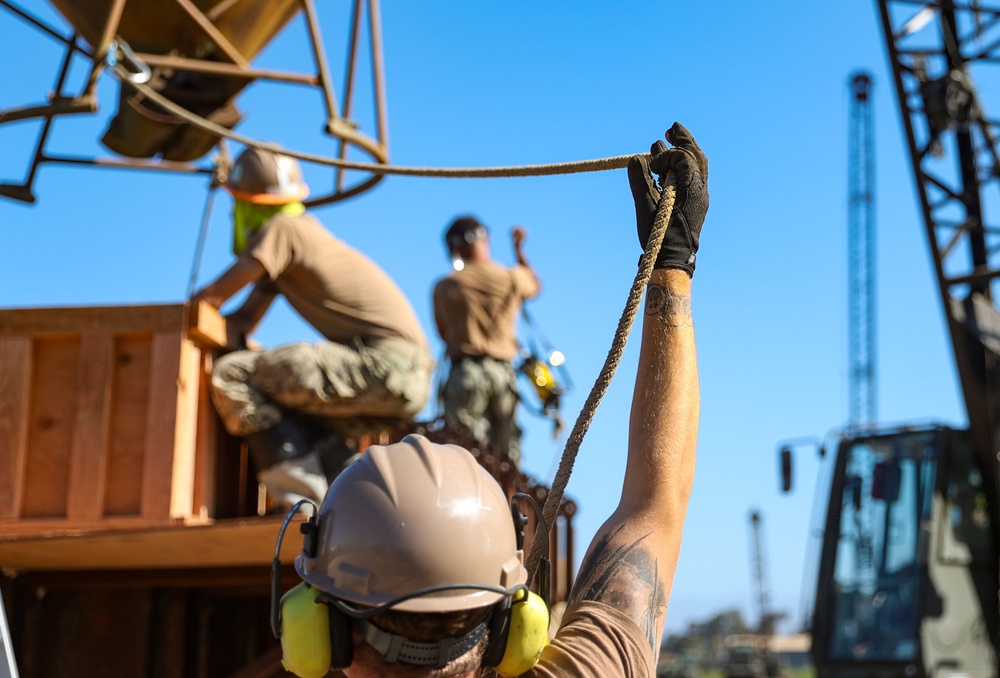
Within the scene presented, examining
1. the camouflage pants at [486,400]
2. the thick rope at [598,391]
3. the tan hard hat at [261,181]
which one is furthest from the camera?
the camouflage pants at [486,400]

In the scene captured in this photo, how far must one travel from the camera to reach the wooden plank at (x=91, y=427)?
15.4ft

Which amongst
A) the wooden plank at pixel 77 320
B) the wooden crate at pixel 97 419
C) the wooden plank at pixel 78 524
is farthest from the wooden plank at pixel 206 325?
the wooden plank at pixel 78 524

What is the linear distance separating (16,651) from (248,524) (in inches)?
60.8

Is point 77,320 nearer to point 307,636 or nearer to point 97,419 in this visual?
point 97,419

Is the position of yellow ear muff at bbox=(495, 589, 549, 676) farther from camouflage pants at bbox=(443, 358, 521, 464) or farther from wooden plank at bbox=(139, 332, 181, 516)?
camouflage pants at bbox=(443, 358, 521, 464)

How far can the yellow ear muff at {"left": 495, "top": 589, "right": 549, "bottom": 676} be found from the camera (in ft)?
6.53

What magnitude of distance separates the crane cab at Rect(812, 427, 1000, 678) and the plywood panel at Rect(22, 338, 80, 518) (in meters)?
8.09

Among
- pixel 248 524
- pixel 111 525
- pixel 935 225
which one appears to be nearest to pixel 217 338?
pixel 111 525

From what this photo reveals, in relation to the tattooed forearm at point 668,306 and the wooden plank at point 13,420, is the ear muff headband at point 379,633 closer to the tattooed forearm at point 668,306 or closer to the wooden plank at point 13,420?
the tattooed forearm at point 668,306

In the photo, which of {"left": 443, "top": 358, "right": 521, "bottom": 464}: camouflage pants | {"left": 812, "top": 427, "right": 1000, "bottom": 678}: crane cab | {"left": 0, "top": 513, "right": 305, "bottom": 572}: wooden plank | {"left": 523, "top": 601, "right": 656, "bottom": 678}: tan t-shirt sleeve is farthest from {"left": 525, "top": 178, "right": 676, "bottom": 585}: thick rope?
{"left": 812, "top": 427, "right": 1000, "bottom": 678}: crane cab

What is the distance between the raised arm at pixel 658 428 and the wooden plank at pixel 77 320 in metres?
2.85

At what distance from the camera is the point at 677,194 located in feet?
8.38

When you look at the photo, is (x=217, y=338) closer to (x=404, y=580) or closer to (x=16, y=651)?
(x=16, y=651)

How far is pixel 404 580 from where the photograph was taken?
6.17 ft
